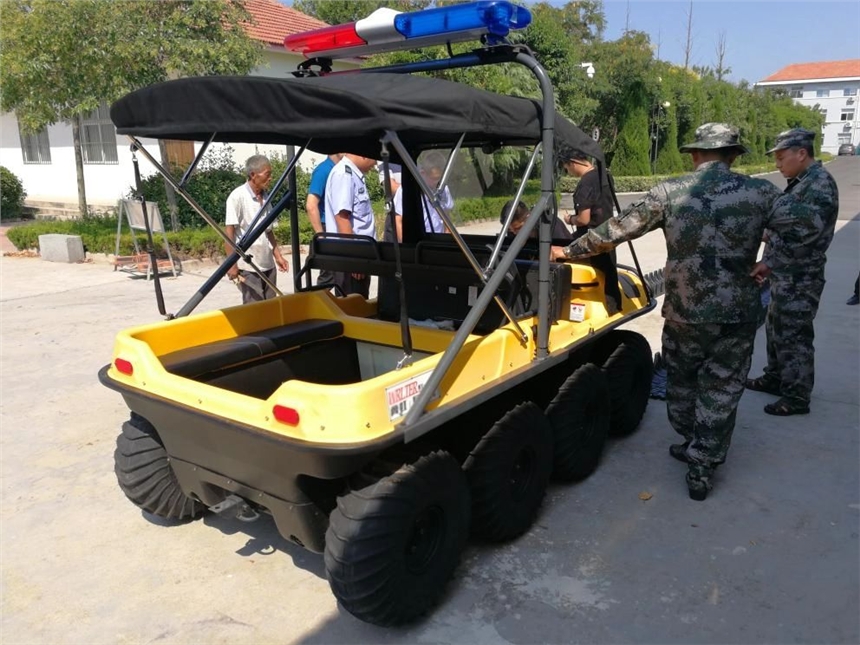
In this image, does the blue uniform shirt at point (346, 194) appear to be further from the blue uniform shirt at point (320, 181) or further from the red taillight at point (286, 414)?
the red taillight at point (286, 414)

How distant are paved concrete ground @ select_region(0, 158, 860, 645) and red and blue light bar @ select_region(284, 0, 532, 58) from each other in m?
2.28

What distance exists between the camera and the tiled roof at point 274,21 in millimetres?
15651

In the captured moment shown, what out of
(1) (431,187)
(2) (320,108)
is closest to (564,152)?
(1) (431,187)

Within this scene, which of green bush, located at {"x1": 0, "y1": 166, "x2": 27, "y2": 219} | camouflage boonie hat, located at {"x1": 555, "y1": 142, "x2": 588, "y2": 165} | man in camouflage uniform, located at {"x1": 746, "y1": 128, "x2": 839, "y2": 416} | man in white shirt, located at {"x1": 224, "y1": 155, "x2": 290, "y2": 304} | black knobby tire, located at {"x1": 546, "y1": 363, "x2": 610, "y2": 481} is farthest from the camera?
green bush, located at {"x1": 0, "y1": 166, "x2": 27, "y2": 219}

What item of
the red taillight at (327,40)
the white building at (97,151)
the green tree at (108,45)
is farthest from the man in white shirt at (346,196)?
the white building at (97,151)

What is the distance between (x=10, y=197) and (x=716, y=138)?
18.8 m

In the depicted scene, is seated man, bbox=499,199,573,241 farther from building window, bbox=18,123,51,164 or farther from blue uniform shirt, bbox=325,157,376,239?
building window, bbox=18,123,51,164

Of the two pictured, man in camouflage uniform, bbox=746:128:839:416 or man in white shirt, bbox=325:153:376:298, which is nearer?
man in camouflage uniform, bbox=746:128:839:416

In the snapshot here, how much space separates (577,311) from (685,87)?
30544 millimetres

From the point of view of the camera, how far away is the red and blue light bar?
2.70m

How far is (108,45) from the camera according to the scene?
9969 millimetres

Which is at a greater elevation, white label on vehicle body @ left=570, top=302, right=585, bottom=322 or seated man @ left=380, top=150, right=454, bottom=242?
seated man @ left=380, top=150, right=454, bottom=242

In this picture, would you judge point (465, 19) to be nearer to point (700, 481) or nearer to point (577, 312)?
point (577, 312)

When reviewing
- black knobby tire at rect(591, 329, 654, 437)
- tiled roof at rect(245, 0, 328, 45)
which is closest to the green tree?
tiled roof at rect(245, 0, 328, 45)
